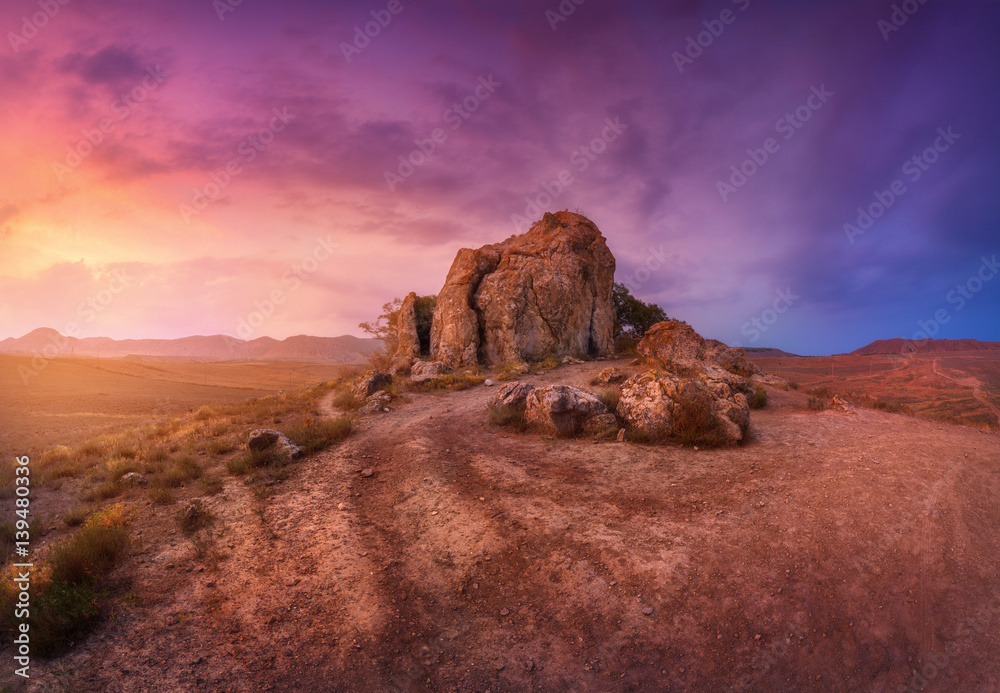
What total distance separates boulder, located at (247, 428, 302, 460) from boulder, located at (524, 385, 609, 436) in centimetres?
594

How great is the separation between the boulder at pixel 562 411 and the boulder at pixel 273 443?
594cm

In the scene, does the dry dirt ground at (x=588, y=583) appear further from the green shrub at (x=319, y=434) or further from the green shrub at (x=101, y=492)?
the green shrub at (x=319, y=434)

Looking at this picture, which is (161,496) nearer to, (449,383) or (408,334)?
(449,383)

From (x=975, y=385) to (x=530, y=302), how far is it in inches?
705

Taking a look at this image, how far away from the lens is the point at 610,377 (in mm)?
16469

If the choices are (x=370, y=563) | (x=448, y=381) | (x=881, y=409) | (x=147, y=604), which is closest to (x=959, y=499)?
(x=881, y=409)

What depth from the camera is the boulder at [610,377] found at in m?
16.4

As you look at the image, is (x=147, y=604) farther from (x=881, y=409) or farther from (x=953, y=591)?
(x=881, y=409)

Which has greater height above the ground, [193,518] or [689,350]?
[689,350]

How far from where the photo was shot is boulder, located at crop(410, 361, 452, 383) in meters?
19.5

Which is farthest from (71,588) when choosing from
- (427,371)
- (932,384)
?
(932,384)

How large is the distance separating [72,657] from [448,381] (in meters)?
15.2

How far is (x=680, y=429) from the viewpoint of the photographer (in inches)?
385

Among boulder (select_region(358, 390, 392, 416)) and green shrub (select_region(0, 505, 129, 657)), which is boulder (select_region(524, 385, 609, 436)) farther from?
green shrub (select_region(0, 505, 129, 657))
